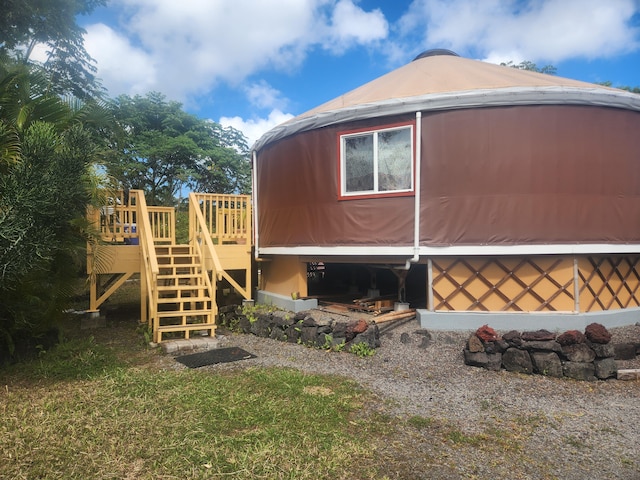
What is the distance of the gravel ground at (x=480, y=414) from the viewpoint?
2.94m

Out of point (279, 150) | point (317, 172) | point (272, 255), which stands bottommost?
point (272, 255)

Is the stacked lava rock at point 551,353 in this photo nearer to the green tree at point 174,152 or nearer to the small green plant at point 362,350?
the small green plant at point 362,350

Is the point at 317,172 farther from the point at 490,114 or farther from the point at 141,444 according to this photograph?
the point at 141,444

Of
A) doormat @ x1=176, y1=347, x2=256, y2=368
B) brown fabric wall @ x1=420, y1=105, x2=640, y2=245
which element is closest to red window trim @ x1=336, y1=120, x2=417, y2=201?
brown fabric wall @ x1=420, y1=105, x2=640, y2=245

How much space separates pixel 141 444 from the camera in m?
3.12

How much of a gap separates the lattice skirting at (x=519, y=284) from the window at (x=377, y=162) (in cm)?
149

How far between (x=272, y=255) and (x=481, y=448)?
6622 millimetres

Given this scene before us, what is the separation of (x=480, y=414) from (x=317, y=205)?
4996 millimetres

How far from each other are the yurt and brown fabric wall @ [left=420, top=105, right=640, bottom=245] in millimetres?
16

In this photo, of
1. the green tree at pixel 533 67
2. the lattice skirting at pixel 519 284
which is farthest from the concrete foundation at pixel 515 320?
the green tree at pixel 533 67

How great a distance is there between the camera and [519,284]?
22.4 feet

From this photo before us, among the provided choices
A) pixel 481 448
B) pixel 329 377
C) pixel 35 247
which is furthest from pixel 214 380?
pixel 481 448

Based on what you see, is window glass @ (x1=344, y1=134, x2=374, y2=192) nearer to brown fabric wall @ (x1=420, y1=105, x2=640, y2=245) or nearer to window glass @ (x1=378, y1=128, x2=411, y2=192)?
window glass @ (x1=378, y1=128, x2=411, y2=192)

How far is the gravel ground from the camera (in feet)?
9.64
